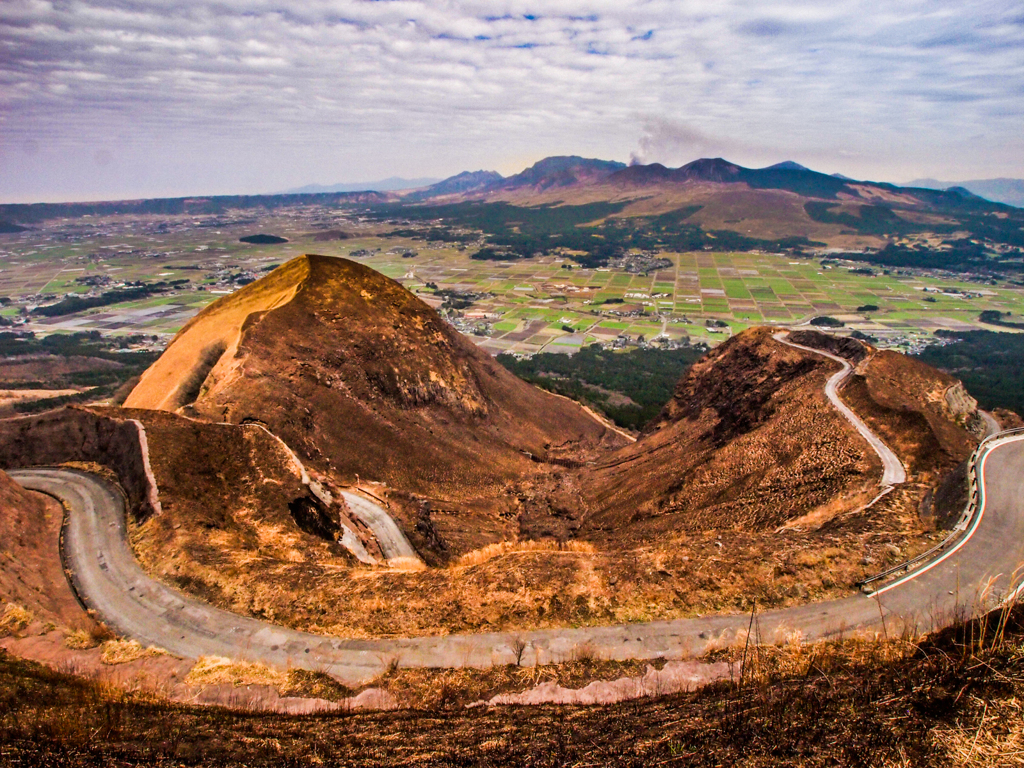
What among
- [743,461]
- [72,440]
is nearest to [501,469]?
[743,461]

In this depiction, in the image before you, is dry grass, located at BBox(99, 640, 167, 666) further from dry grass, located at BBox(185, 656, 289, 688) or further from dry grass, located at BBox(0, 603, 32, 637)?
dry grass, located at BBox(0, 603, 32, 637)

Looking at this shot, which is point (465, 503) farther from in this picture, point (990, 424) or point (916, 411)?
point (990, 424)

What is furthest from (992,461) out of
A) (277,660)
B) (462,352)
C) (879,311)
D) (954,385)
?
(879,311)

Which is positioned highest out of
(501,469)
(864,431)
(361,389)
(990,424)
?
(864,431)

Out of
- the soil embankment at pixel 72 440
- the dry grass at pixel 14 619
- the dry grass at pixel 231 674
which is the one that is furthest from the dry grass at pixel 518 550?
the soil embankment at pixel 72 440

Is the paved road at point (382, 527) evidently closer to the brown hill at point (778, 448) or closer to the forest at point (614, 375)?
the brown hill at point (778, 448)

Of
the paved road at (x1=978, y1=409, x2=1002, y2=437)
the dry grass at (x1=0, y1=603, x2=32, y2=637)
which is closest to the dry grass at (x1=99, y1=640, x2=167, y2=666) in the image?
the dry grass at (x1=0, y1=603, x2=32, y2=637)
